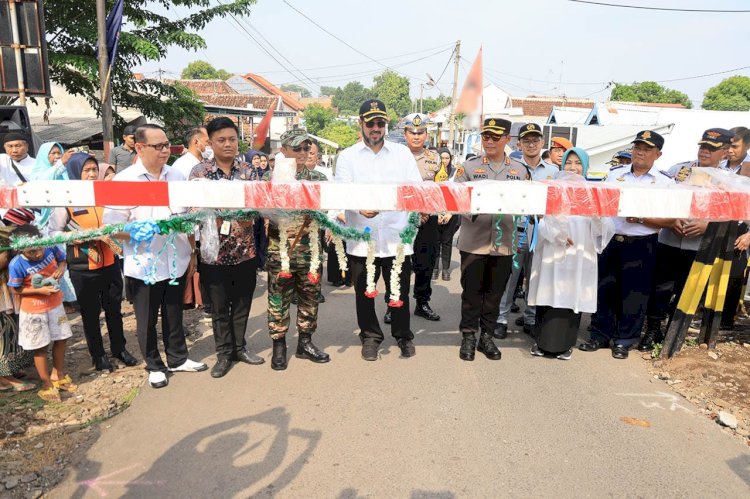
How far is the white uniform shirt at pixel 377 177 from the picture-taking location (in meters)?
4.29

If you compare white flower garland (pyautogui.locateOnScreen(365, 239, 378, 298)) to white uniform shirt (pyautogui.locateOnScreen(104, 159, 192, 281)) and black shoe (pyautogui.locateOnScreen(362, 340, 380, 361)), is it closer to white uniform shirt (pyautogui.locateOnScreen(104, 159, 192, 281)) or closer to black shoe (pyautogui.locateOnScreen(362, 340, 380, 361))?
black shoe (pyautogui.locateOnScreen(362, 340, 380, 361))

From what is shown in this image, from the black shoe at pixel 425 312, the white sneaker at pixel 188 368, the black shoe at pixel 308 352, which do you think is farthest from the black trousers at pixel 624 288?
the white sneaker at pixel 188 368

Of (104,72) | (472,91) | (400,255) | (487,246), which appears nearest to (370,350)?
(400,255)

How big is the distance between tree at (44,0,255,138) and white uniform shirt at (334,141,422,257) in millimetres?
6969

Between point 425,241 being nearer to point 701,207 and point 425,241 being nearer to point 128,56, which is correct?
point 701,207

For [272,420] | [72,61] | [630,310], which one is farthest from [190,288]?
[72,61]

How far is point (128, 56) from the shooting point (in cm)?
1038

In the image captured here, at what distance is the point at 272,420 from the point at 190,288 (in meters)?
2.29

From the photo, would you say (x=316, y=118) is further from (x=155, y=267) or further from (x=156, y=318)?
(x=155, y=267)

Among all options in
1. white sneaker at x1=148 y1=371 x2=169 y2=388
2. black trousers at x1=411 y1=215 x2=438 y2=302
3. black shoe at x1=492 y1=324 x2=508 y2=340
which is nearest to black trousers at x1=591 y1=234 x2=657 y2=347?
black shoe at x1=492 y1=324 x2=508 y2=340

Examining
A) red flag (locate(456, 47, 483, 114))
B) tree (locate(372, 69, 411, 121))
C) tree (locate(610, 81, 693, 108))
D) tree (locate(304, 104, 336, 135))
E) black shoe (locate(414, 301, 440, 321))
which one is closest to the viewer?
black shoe (locate(414, 301, 440, 321))

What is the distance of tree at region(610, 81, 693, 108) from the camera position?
47281 mm

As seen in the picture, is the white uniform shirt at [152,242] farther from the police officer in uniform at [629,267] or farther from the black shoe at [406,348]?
the police officer in uniform at [629,267]

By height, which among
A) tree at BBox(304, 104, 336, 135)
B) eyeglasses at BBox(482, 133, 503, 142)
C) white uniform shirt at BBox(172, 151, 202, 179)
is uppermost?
tree at BBox(304, 104, 336, 135)
